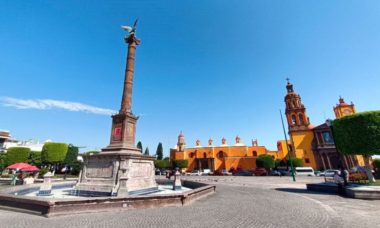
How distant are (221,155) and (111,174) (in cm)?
4548

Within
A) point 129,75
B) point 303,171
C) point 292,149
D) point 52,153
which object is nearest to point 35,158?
point 52,153

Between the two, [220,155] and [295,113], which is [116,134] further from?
[295,113]

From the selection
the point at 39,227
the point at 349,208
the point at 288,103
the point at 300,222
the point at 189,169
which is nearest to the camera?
the point at 39,227

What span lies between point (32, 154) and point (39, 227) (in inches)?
1686

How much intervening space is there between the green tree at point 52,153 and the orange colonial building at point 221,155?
3046 centimetres

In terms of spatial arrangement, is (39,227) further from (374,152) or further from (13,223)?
(374,152)

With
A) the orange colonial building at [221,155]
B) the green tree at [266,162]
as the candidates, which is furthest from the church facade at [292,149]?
the green tree at [266,162]

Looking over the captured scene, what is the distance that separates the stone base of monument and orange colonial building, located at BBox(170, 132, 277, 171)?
41.9 metres

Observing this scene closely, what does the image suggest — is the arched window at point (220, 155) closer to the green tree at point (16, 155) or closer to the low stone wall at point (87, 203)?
the green tree at point (16, 155)

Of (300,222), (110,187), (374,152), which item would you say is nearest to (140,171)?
(110,187)

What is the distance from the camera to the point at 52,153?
1406 inches

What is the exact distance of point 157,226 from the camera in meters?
5.40

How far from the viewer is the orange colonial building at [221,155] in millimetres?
49938

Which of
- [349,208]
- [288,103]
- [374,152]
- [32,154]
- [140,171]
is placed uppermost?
[288,103]
